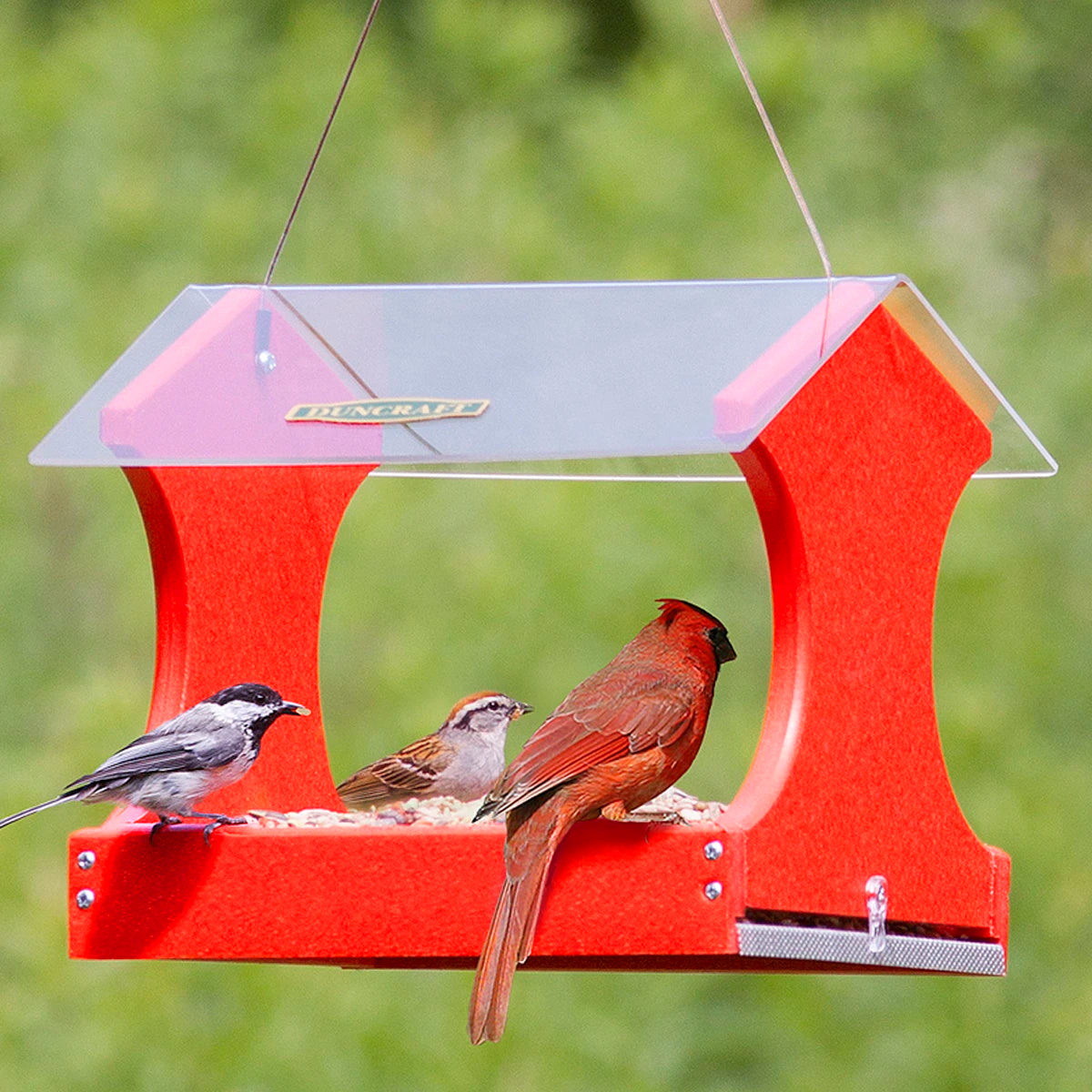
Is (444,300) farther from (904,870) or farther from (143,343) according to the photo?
(904,870)

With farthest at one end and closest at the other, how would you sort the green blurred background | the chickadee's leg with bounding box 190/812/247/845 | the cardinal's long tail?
the green blurred background
the chickadee's leg with bounding box 190/812/247/845
the cardinal's long tail

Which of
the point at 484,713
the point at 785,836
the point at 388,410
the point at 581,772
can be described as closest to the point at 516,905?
the point at 581,772

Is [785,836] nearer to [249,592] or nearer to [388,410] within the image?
[388,410]

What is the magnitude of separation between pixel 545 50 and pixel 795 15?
2.29m

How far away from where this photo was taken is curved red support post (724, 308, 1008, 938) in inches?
139

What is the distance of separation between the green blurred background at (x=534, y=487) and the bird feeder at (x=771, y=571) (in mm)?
3415

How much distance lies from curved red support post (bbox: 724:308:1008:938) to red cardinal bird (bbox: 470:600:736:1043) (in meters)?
0.16

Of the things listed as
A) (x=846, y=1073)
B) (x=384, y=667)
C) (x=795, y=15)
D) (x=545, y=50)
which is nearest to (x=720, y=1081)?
(x=846, y=1073)

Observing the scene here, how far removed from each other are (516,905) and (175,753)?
0.68m

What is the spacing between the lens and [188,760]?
354cm

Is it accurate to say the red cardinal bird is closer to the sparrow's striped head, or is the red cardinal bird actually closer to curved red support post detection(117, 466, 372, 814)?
the sparrow's striped head

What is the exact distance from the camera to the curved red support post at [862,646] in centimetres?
352

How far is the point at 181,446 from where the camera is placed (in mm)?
3605

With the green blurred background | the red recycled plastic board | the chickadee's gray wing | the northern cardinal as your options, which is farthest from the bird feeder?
the green blurred background
